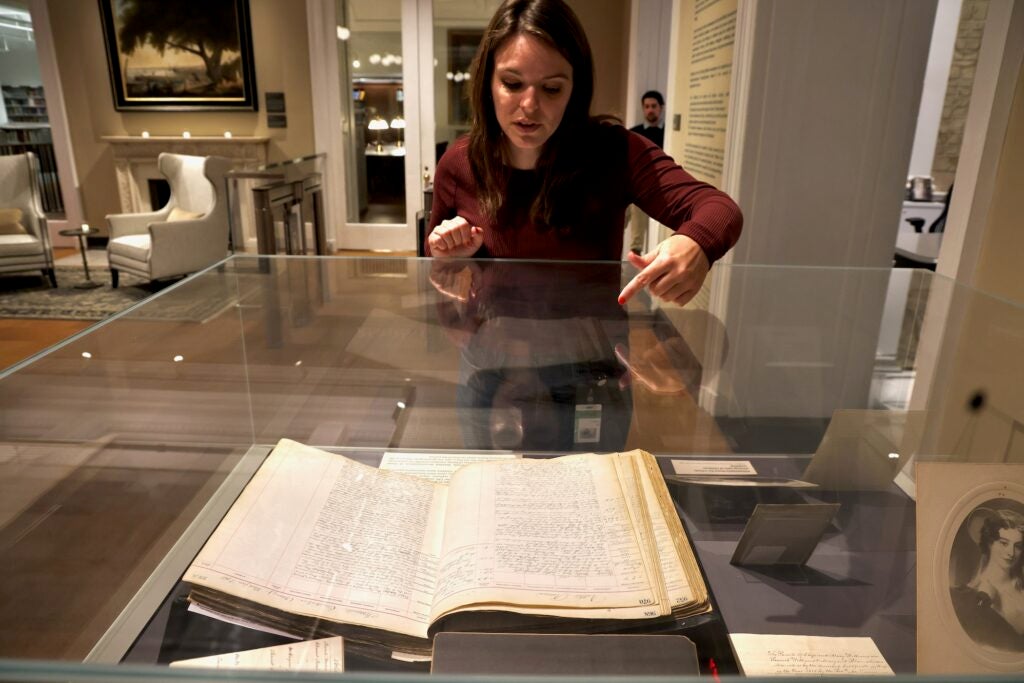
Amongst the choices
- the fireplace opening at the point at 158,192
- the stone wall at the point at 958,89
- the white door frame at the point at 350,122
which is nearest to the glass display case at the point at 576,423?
the white door frame at the point at 350,122

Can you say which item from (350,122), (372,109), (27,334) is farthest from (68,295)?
(372,109)

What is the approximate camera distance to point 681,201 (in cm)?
127

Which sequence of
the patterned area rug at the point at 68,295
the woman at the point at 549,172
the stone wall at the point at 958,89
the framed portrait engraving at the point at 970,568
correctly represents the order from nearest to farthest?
the framed portrait engraving at the point at 970,568 < the woman at the point at 549,172 < the patterned area rug at the point at 68,295 < the stone wall at the point at 958,89

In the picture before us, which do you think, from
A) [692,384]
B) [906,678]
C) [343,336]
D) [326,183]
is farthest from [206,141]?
[906,678]

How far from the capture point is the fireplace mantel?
21.1 ft

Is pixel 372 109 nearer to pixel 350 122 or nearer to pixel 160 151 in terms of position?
pixel 350 122

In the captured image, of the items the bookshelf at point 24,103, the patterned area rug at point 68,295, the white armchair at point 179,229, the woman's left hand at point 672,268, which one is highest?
the bookshelf at point 24,103

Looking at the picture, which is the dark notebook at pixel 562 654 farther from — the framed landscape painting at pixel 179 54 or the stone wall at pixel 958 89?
the stone wall at pixel 958 89

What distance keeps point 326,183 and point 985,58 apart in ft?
19.4

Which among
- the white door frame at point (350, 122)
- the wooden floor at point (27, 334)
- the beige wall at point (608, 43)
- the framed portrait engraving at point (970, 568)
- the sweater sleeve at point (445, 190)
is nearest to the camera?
the framed portrait engraving at point (970, 568)

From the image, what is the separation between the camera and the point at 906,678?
369 mm

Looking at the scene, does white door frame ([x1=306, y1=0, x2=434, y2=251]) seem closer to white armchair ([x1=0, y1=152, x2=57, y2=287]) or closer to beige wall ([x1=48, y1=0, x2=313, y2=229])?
beige wall ([x1=48, y1=0, x2=313, y2=229])

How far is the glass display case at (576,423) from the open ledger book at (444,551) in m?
0.03

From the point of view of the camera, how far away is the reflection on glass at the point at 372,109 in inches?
247
